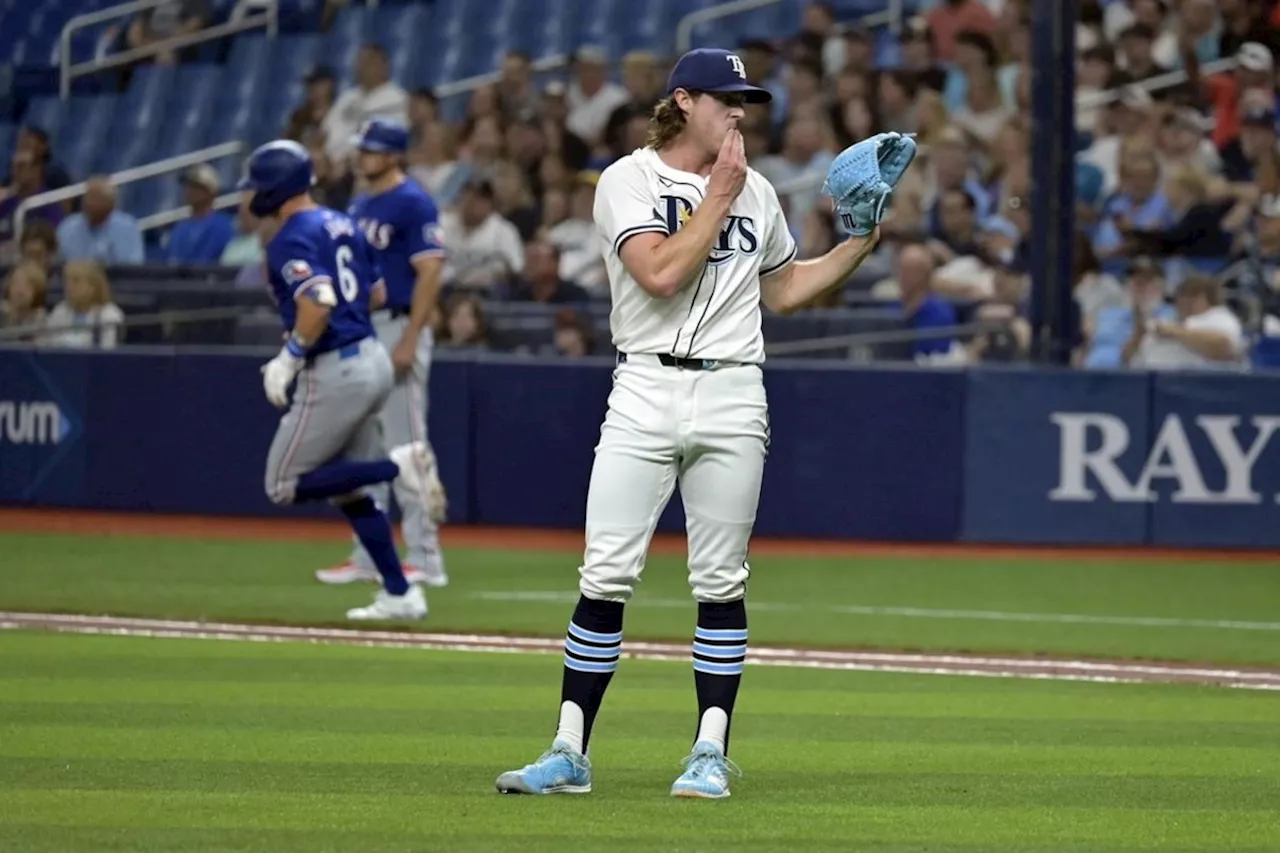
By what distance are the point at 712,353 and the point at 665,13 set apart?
1539 centimetres

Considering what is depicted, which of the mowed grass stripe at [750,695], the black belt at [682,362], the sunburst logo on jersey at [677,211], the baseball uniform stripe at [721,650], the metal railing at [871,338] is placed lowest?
the mowed grass stripe at [750,695]

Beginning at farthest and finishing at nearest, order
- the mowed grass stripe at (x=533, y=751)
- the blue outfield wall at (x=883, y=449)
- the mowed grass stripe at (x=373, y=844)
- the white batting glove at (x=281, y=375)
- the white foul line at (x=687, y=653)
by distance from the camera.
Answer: the blue outfield wall at (x=883, y=449), the white batting glove at (x=281, y=375), the white foul line at (x=687, y=653), the mowed grass stripe at (x=533, y=751), the mowed grass stripe at (x=373, y=844)

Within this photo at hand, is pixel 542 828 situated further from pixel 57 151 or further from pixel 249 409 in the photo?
pixel 57 151

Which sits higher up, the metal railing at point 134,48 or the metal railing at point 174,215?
the metal railing at point 134,48

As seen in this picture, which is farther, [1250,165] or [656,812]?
[1250,165]

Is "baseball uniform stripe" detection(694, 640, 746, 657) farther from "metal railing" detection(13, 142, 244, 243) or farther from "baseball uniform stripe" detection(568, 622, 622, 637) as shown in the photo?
"metal railing" detection(13, 142, 244, 243)

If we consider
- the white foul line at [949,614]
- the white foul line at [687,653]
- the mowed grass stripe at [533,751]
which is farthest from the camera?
the white foul line at [949,614]

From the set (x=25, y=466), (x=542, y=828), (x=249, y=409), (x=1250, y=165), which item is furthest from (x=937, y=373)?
(x=542, y=828)

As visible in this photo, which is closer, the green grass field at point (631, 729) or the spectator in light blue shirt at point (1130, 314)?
the green grass field at point (631, 729)

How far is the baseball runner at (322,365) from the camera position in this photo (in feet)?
35.3

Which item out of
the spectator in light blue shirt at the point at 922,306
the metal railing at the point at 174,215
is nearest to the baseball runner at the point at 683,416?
the spectator in light blue shirt at the point at 922,306

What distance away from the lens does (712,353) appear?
20.9ft

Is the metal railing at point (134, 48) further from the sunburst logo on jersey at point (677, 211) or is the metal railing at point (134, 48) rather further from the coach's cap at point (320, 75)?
the sunburst logo on jersey at point (677, 211)

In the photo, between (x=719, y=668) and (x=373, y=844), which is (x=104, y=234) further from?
(x=373, y=844)
